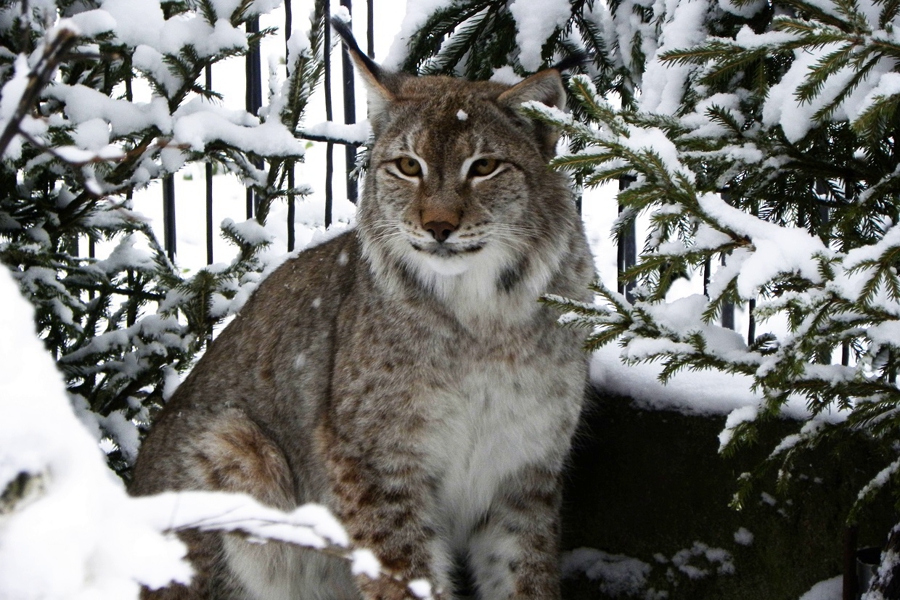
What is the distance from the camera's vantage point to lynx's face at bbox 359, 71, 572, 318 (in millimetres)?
3043

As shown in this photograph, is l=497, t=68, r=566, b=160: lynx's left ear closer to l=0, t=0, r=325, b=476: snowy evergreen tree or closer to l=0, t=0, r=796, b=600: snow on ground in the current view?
l=0, t=0, r=325, b=476: snowy evergreen tree

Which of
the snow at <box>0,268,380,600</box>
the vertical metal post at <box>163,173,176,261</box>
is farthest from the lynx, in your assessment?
the snow at <box>0,268,380,600</box>

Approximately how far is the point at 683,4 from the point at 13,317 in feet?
8.57

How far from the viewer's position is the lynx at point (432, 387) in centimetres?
313

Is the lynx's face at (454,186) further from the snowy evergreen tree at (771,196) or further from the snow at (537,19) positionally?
the snow at (537,19)

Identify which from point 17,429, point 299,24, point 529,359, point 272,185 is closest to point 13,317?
point 17,429

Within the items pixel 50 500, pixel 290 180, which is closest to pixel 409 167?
pixel 290 180

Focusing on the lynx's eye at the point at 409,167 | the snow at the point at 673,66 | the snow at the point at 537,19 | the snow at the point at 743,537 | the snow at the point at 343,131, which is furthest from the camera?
the snow at the point at 343,131

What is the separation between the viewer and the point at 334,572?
357 centimetres

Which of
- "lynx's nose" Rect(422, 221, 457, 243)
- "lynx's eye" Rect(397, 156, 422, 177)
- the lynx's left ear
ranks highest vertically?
the lynx's left ear

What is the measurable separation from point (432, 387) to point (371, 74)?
3.45 feet

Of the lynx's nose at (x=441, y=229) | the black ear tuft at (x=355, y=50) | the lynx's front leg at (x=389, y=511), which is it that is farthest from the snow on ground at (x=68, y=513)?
the black ear tuft at (x=355, y=50)

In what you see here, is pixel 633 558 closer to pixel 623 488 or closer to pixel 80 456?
pixel 623 488

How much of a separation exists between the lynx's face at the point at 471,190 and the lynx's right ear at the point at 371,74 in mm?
54
